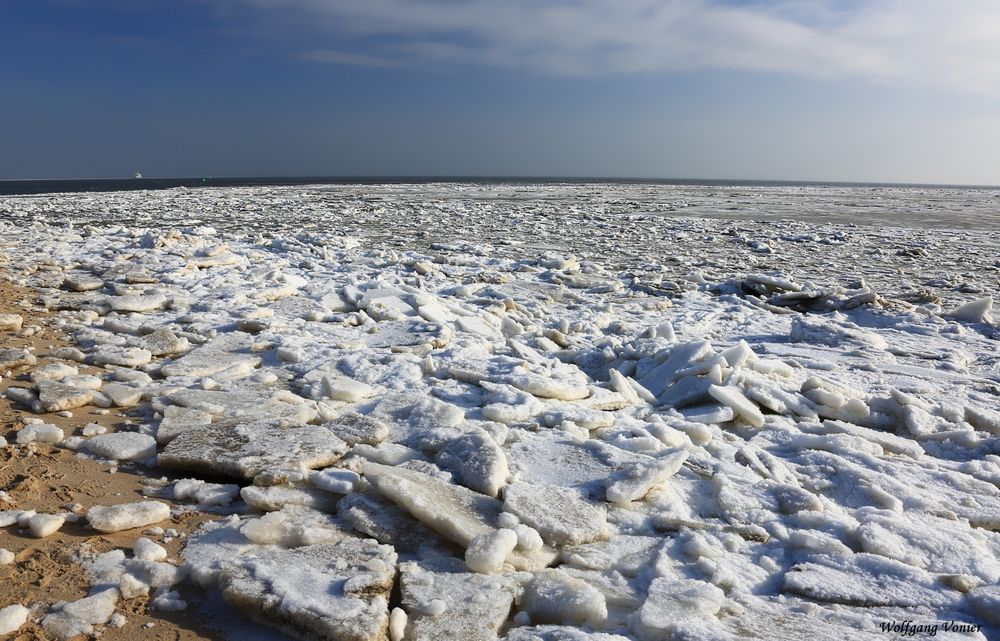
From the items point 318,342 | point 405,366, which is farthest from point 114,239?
point 405,366

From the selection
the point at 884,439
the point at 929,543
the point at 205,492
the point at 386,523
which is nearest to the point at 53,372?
the point at 205,492

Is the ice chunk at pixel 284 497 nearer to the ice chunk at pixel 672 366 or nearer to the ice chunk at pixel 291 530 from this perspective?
the ice chunk at pixel 291 530

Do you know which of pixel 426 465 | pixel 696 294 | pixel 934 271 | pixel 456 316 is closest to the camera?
pixel 426 465

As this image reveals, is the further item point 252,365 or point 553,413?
point 252,365

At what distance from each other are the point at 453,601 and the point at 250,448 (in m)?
1.16

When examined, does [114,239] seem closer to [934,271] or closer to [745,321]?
[745,321]

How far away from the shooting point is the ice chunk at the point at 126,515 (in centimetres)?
210

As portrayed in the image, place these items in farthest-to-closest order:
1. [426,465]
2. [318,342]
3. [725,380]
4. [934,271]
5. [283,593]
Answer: [934,271] < [318,342] < [725,380] < [426,465] < [283,593]

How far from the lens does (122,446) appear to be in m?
2.64

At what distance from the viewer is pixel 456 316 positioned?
506 centimetres

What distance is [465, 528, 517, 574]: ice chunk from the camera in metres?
1.97

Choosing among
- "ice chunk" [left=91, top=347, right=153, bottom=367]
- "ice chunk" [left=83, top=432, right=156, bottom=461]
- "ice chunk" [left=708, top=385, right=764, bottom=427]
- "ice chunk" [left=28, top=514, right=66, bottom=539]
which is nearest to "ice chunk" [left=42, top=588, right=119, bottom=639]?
"ice chunk" [left=28, top=514, right=66, bottom=539]

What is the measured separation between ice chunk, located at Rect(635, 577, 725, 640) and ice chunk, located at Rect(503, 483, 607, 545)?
0.31 metres

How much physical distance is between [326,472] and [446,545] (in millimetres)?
592
